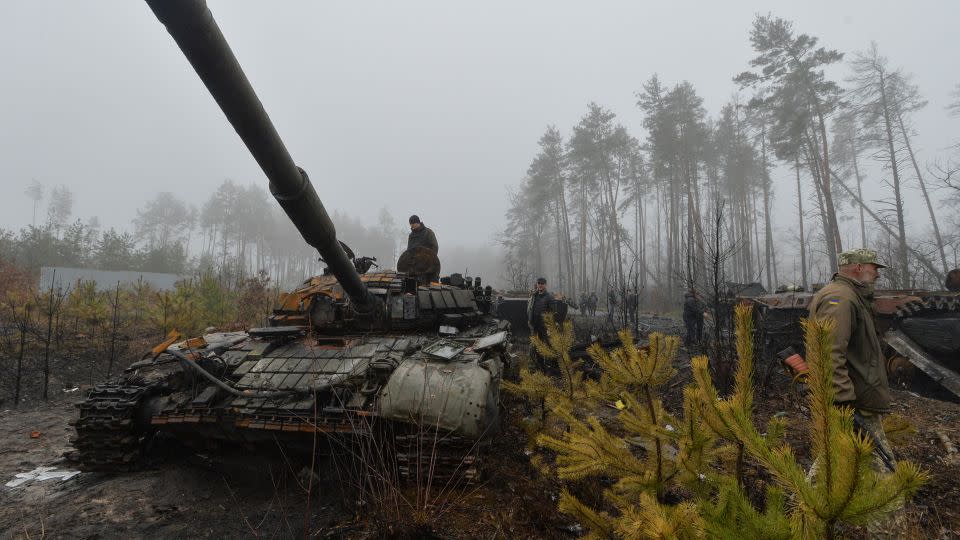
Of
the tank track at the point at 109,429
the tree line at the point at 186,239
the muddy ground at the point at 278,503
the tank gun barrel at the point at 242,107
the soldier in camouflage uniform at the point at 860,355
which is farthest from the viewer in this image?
the tree line at the point at 186,239

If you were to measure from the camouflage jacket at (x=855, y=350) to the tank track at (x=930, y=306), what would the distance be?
725 centimetres

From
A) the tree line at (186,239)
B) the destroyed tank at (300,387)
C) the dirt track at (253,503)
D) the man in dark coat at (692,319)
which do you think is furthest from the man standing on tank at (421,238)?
the tree line at (186,239)

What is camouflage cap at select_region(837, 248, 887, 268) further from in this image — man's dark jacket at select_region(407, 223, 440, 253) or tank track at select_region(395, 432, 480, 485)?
man's dark jacket at select_region(407, 223, 440, 253)

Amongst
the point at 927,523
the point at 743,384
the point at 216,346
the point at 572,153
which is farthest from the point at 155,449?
the point at 572,153

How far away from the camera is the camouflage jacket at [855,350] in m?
2.81

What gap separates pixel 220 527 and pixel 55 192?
65425 mm

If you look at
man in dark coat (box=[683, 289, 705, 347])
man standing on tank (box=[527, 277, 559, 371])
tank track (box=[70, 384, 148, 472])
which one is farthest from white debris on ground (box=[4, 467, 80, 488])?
man in dark coat (box=[683, 289, 705, 347])

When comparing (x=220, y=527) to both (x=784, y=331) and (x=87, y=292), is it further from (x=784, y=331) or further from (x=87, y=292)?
(x=87, y=292)

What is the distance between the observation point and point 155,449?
15.6 ft

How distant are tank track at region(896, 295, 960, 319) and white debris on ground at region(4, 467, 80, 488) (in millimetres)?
12821

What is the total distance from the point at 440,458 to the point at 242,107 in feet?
9.85

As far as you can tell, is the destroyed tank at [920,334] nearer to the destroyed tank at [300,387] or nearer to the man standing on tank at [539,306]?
the man standing on tank at [539,306]

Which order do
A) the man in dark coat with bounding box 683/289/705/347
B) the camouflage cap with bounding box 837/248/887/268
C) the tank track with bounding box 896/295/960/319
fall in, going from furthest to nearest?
the man in dark coat with bounding box 683/289/705/347
the tank track with bounding box 896/295/960/319
the camouflage cap with bounding box 837/248/887/268

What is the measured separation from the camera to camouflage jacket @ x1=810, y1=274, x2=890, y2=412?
2.81 meters
